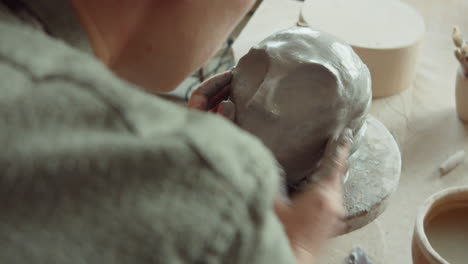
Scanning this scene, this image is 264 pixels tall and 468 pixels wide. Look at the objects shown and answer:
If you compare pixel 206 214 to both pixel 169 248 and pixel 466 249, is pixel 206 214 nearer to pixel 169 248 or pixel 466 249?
pixel 169 248

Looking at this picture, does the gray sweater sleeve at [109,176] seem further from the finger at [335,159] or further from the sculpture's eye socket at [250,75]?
the sculpture's eye socket at [250,75]

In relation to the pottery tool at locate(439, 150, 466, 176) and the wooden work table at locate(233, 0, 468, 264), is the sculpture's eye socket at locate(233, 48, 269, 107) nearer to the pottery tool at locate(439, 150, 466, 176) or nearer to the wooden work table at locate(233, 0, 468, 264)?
the wooden work table at locate(233, 0, 468, 264)

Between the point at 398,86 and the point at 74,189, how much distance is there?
3.39 ft

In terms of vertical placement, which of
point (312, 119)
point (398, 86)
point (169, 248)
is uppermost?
point (169, 248)

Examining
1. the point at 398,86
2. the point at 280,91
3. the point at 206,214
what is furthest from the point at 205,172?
the point at 398,86

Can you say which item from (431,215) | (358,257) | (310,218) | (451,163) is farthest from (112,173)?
(451,163)

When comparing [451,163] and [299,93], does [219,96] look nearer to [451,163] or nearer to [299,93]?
[299,93]

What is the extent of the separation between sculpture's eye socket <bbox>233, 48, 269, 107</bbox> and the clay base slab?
9.4 inches

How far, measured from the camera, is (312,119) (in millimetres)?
735

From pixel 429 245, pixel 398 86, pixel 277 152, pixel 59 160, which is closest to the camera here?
pixel 59 160

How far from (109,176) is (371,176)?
712 millimetres

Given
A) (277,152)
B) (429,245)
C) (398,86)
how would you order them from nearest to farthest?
(429,245), (277,152), (398,86)

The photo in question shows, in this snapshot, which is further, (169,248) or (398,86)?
(398,86)

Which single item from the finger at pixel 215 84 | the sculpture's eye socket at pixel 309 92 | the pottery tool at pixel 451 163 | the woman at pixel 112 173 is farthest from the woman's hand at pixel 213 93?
the woman at pixel 112 173
